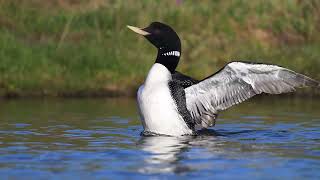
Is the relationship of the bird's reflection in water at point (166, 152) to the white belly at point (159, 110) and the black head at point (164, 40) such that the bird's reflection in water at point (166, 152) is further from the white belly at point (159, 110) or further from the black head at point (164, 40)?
the black head at point (164, 40)

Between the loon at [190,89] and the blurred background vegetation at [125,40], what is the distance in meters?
4.81

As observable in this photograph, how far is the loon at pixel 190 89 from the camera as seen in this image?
12453 millimetres

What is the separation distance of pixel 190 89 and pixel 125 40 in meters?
6.19

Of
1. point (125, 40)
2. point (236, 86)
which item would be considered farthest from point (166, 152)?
point (125, 40)

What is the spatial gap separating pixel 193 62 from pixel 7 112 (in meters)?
4.38

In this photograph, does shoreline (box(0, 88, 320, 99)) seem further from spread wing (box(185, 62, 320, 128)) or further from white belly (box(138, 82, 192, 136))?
white belly (box(138, 82, 192, 136))

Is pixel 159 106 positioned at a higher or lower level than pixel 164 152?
higher

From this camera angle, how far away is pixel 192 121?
1291 cm

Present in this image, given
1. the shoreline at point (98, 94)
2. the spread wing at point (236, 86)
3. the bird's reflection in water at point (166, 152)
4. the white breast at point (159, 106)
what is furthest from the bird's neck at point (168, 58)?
the shoreline at point (98, 94)

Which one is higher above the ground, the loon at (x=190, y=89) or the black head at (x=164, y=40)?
the black head at (x=164, y=40)

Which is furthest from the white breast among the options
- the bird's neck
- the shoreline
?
the shoreline

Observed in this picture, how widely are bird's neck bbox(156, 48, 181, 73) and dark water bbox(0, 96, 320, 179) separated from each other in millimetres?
910

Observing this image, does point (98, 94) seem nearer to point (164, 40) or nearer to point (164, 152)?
point (164, 40)

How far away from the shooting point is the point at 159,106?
12.5 m
